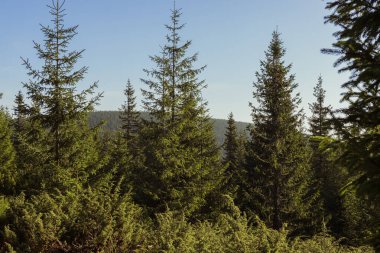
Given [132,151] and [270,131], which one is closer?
[270,131]

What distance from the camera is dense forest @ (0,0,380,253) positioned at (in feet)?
18.1

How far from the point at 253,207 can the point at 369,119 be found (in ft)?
67.2

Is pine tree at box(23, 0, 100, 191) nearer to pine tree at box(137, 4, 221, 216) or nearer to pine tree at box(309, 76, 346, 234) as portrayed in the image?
pine tree at box(137, 4, 221, 216)

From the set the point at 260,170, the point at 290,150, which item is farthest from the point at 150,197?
the point at 290,150

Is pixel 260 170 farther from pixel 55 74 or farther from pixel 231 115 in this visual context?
pixel 231 115

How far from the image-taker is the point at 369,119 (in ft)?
17.3

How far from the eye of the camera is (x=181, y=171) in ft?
63.3

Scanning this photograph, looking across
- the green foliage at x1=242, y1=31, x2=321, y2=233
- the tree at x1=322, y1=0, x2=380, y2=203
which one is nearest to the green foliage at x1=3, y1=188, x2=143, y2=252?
the tree at x1=322, y1=0, x2=380, y2=203

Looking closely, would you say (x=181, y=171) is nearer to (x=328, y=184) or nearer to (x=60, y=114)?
(x=60, y=114)

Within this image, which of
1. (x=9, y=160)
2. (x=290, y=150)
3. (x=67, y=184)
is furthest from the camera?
(x=9, y=160)

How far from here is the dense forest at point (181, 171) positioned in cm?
551

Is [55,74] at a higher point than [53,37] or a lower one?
lower

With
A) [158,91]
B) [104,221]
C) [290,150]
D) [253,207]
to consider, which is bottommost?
[253,207]

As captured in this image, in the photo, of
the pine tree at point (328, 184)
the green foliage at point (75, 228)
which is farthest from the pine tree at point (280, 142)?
the green foliage at point (75, 228)
